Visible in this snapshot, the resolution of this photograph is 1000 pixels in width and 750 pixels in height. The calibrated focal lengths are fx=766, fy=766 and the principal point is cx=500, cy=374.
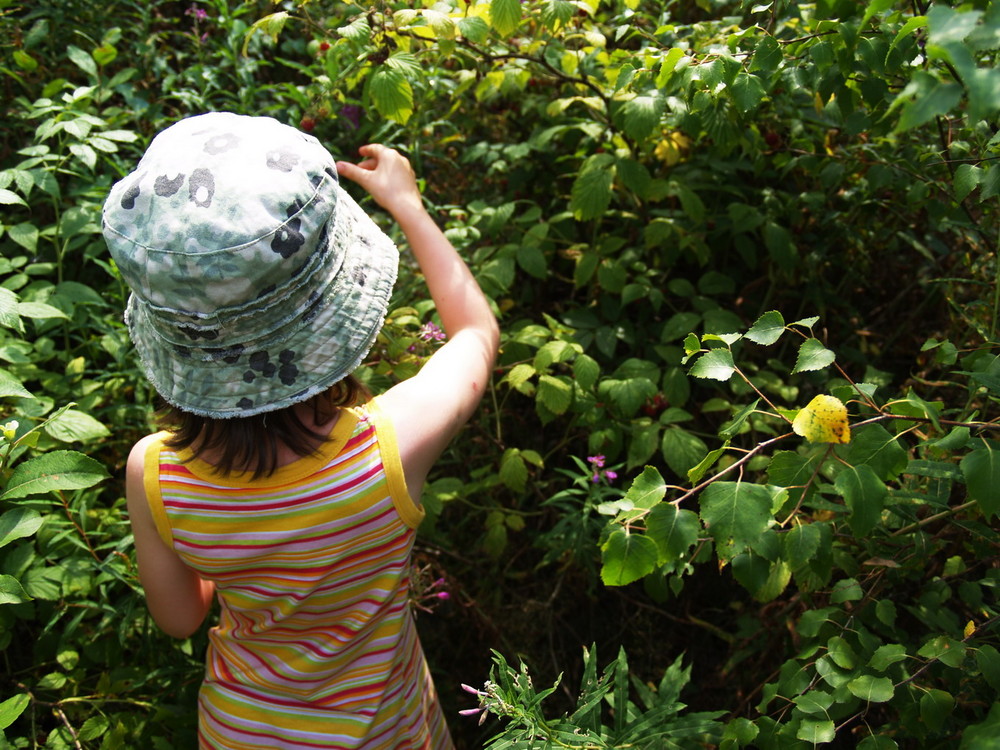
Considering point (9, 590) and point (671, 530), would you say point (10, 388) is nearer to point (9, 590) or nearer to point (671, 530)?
point (9, 590)

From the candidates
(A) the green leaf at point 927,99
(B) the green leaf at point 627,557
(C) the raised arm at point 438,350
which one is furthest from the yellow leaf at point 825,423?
(C) the raised arm at point 438,350

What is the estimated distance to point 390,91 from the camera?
156 cm

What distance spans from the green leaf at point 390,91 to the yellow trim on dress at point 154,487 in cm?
83

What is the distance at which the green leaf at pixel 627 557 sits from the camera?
3.35 feet

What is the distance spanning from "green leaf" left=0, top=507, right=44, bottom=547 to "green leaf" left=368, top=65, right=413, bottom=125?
99 cm

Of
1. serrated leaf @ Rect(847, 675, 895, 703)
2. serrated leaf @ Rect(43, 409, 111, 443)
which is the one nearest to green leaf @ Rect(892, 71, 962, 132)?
serrated leaf @ Rect(847, 675, 895, 703)

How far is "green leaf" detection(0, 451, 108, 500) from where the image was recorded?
1336 mm

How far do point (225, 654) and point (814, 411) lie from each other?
1.04 meters

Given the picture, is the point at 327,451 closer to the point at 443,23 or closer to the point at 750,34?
the point at 443,23

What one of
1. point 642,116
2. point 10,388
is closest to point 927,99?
point 642,116

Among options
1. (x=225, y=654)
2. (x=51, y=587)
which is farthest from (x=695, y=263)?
(x=51, y=587)

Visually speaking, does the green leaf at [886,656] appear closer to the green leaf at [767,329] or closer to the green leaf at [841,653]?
the green leaf at [841,653]

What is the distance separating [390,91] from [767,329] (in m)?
0.93

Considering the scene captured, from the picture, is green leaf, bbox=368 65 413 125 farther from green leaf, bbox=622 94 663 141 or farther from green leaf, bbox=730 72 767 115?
green leaf, bbox=730 72 767 115
